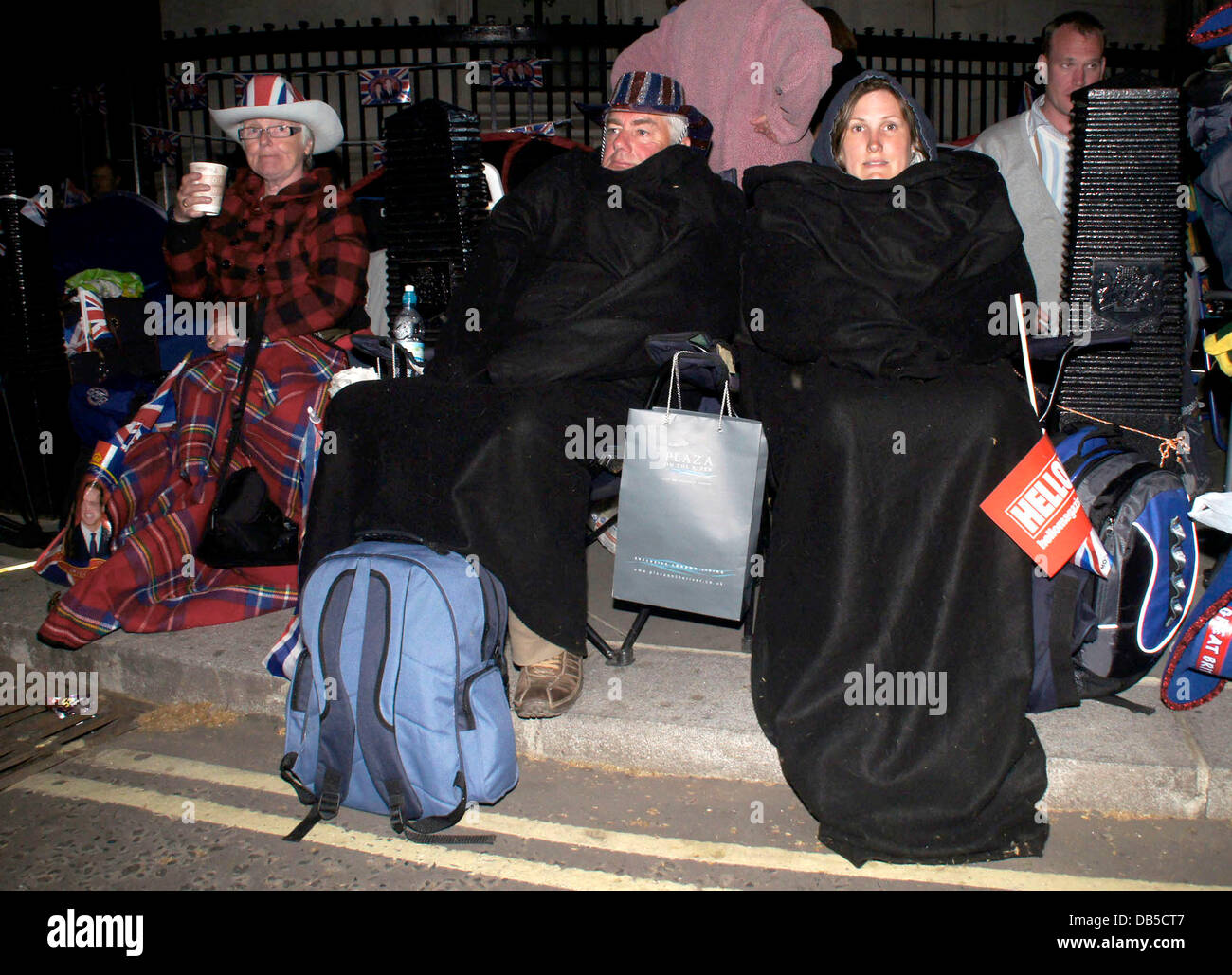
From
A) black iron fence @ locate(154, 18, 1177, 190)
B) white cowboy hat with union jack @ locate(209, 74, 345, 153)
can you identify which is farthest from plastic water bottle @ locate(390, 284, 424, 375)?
black iron fence @ locate(154, 18, 1177, 190)

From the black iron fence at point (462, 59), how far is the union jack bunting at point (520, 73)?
0.11m

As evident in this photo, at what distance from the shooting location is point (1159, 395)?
3244 mm

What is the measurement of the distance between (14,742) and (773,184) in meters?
3.06

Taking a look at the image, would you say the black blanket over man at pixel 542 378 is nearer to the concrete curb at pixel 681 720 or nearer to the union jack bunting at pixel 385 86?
the concrete curb at pixel 681 720

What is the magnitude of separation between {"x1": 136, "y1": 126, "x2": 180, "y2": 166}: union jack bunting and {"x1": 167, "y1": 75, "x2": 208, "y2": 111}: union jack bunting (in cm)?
33

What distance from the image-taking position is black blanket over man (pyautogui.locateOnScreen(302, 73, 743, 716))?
2.84 metres

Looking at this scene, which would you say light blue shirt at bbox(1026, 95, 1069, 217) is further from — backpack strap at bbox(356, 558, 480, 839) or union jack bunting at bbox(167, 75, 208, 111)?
union jack bunting at bbox(167, 75, 208, 111)

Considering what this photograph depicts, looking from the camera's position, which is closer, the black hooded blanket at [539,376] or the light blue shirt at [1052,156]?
the black hooded blanket at [539,376]

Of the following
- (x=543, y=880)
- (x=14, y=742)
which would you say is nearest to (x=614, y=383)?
(x=543, y=880)

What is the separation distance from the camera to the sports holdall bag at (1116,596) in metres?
2.54

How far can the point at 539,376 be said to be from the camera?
9.96 feet

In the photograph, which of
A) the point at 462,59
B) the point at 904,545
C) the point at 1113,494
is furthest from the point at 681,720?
the point at 462,59

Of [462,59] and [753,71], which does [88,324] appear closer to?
[753,71]

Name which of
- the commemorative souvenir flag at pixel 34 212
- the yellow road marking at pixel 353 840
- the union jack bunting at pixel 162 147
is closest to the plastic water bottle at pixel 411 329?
the yellow road marking at pixel 353 840
